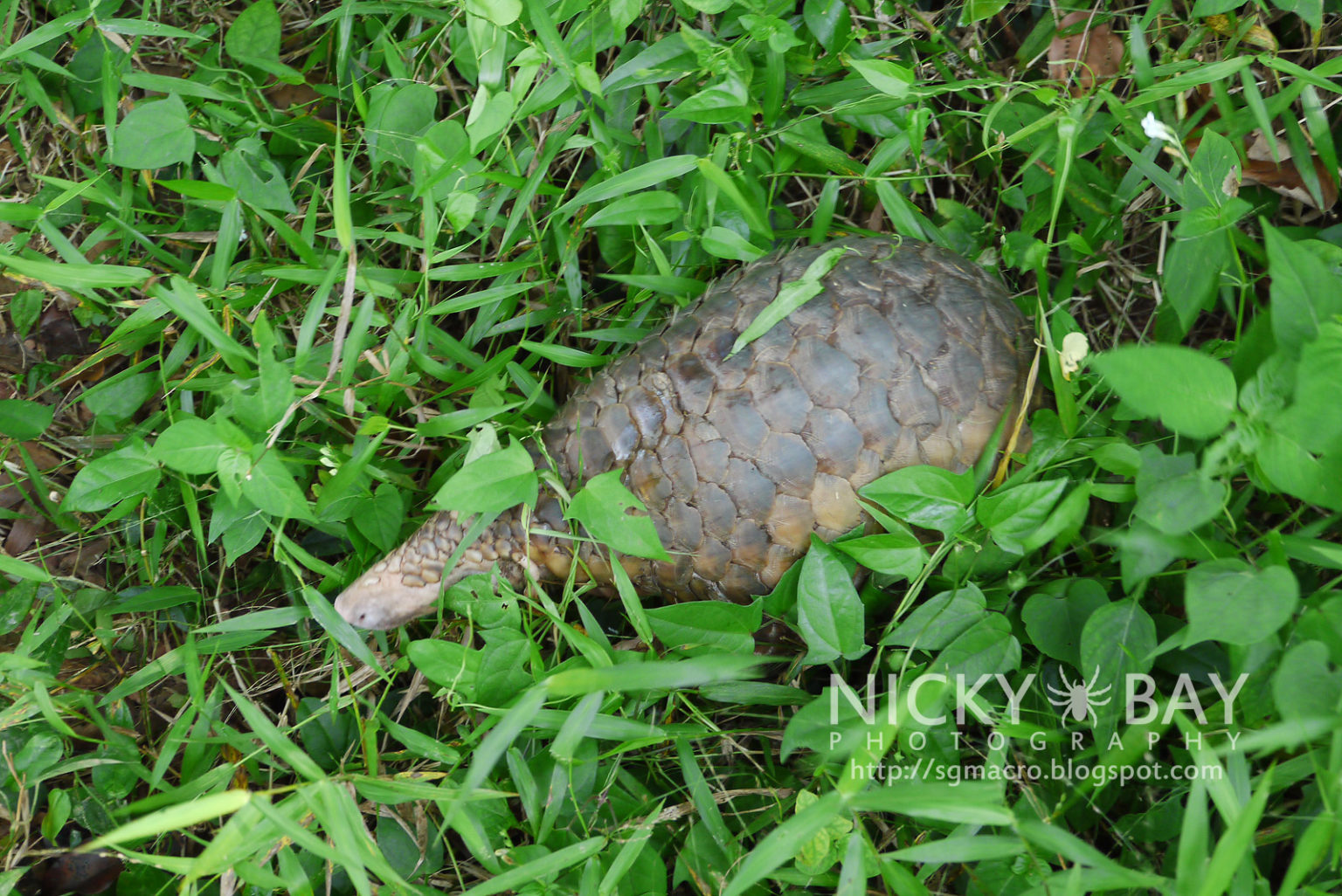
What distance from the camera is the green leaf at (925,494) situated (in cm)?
114

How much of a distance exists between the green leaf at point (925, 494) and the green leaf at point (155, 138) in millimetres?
1319

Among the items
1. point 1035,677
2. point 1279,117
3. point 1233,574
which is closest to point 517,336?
point 1035,677

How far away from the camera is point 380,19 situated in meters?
1.70

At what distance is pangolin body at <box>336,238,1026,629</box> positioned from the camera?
118 cm

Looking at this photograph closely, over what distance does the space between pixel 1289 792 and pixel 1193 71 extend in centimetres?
111

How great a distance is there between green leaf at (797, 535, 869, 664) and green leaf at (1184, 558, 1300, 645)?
0.40m

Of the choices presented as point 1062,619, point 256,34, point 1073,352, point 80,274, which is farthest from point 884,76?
point 80,274

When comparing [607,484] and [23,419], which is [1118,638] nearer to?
[607,484]

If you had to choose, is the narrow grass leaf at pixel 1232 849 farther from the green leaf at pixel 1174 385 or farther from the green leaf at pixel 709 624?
the green leaf at pixel 709 624

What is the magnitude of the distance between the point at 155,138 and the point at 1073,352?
155 cm

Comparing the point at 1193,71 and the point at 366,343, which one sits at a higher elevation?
the point at 1193,71

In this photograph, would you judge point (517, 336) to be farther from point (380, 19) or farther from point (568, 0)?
point (380, 19)

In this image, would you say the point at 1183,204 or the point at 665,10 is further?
the point at 665,10

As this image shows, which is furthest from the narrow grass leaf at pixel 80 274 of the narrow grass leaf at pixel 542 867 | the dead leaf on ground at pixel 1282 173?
the dead leaf on ground at pixel 1282 173
